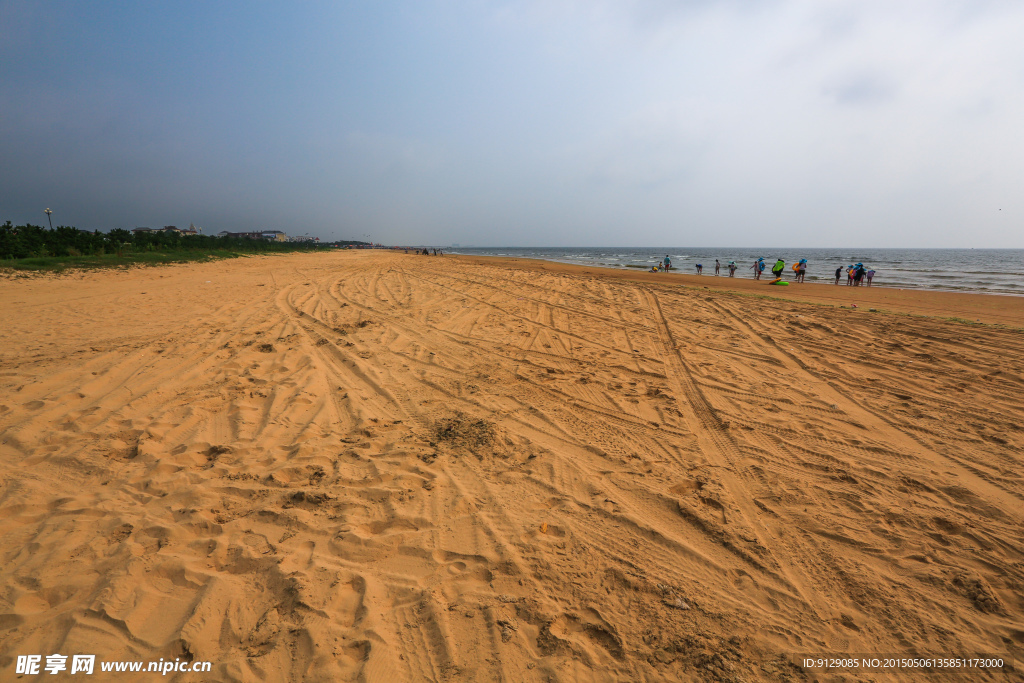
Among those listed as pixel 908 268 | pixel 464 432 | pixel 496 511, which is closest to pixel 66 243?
pixel 464 432

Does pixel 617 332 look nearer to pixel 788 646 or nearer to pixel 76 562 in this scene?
pixel 788 646

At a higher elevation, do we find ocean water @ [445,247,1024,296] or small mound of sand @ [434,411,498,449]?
ocean water @ [445,247,1024,296]

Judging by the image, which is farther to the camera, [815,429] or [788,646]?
[815,429]

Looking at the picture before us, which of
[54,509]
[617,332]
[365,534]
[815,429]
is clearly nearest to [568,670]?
[365,534]

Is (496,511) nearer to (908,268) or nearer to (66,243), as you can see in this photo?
(66,243)

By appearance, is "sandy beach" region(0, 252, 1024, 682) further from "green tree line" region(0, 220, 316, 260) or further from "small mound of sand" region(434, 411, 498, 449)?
"green tree line" region(0, 220, 316, 260)

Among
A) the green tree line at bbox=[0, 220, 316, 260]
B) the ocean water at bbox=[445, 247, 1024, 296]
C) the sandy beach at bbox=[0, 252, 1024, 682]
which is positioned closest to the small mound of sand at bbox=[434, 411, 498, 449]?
the sandy beach at bbox=[0, 252, 1024, 682]

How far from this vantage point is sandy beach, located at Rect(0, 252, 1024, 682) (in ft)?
5.87

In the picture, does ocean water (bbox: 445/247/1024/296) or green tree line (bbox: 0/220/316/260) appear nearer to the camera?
green tree line (bbox: 0/220/316/260)

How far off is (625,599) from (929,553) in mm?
1895

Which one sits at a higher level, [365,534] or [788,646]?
[365,534]

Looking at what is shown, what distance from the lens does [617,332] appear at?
23.5 feet

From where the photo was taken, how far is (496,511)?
2574mm

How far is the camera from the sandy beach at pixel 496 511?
1.79 metres
